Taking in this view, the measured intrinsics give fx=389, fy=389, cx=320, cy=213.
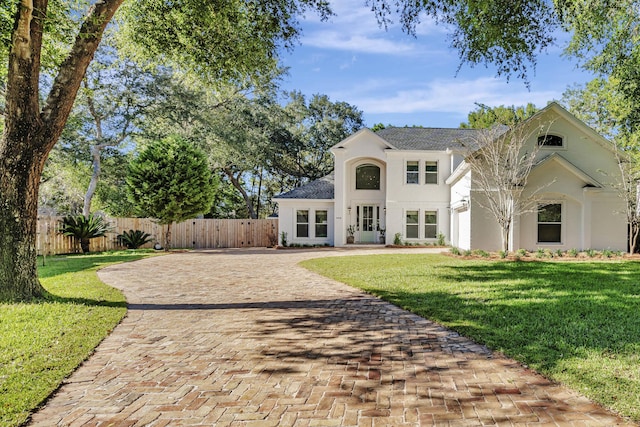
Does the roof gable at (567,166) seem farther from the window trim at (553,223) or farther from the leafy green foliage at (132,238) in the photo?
the leafy green foliage at (132,238)

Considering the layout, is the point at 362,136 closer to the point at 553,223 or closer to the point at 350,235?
the point at 350,235

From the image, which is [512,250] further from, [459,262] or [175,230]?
[175,230]

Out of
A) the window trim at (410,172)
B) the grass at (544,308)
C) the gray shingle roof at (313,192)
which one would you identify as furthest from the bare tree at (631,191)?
the gray shingle roof at (313,192)

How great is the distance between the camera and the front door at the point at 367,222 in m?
23.2

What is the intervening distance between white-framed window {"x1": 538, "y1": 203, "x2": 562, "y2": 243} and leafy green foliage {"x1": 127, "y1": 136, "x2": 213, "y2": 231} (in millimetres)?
15933

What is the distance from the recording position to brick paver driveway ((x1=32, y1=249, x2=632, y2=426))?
318 cm

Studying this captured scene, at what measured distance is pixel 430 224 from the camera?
22.2 metres

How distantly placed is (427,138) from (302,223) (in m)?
9.09

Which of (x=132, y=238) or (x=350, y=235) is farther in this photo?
(x=350, y=235)

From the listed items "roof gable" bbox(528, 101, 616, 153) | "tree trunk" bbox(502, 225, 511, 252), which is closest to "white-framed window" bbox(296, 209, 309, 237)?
"tree trunk" bbox(502, 225, 511, 252)

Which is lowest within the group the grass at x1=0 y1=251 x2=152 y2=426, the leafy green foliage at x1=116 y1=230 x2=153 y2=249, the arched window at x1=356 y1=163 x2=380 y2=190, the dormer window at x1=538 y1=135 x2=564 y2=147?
the grass at x1=0 y1=251 x2=152 y2=426

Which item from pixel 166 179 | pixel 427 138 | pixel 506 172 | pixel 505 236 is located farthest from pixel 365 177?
pixel 166 179

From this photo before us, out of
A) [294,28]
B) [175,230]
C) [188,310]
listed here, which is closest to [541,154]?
[294,28]

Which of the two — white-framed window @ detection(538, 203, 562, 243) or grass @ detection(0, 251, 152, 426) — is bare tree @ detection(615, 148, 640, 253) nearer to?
white-framed window @ detection(538, 203, 562, 243)
